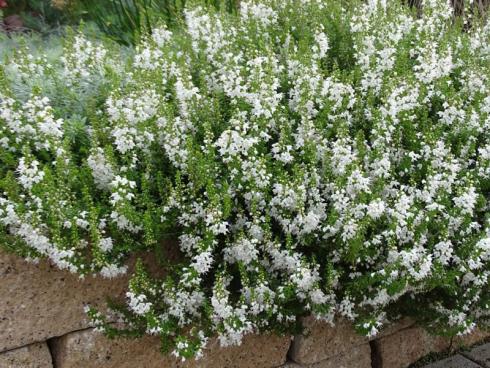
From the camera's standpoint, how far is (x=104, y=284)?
8.74ft

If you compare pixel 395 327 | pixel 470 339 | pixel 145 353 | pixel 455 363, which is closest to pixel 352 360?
pixel 395 327

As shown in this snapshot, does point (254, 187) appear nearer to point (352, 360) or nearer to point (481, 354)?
point (352, 360)

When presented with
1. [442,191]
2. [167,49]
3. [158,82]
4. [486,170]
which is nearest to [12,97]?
[158,82]

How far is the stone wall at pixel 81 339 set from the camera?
2551 mm

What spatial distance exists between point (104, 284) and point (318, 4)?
7.07 ft

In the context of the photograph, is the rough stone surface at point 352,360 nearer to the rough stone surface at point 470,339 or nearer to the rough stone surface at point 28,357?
the rough stone surface at point 470,339

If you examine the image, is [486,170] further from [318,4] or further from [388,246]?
[318,4]

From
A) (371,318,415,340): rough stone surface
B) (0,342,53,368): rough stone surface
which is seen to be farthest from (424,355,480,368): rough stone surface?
(0,342,53,368): rough stone surface

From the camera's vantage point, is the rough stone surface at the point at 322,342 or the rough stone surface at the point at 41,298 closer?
the rough stone surface at the point at 41,298

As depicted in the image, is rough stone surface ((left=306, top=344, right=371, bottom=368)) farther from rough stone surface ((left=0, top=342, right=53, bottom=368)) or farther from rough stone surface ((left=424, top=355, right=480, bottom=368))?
rough stone surface ((left=0, top=342, right=53, bottom=368))

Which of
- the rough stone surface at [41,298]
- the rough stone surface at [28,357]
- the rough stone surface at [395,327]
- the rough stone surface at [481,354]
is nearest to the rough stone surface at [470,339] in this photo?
the rough stone surface at [481,354]

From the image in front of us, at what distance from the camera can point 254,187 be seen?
2.52m

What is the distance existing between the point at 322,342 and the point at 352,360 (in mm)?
301

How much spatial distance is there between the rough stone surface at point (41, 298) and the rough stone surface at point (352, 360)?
116cm
